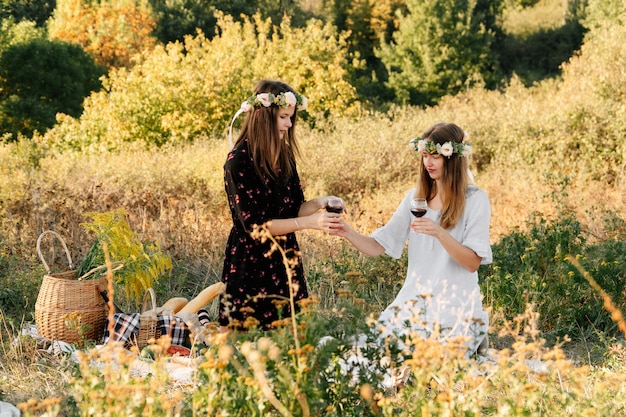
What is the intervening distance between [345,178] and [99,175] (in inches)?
125

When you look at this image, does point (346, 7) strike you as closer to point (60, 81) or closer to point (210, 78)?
point (60, 81)

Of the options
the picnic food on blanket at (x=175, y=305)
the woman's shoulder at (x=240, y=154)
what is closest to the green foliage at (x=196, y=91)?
the picnic food on blanket at (x=175, y=305)

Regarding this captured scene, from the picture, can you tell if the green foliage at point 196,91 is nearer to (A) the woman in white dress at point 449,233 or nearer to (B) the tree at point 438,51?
(A) the woman in white dress at point 449,233

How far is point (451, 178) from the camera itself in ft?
12.6

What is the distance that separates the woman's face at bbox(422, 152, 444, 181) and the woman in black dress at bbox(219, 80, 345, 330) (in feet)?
1.75

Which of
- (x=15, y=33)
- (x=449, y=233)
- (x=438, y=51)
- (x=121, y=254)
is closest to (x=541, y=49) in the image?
(x=438, y=51)

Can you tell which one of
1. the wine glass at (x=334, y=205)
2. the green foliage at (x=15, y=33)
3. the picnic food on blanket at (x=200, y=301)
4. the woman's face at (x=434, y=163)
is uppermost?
the green foliage at (x=15, y=33)

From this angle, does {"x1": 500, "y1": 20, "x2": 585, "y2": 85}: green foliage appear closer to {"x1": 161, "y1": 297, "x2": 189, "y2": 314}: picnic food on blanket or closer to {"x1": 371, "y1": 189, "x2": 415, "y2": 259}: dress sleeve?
{"x1": 161, "y1": 297, "x2": 189, "y2": 314}: picnic food on blanket

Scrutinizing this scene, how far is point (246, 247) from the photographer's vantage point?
3969 millimetres

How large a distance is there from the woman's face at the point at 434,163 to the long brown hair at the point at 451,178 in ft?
0.07

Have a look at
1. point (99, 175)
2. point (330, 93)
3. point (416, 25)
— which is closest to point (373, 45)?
point (416, 25)

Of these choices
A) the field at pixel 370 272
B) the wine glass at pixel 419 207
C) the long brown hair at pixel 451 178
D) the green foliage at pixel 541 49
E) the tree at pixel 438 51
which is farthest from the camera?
the green foliage at pixel 541 49

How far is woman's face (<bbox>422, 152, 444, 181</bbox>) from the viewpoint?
12.6 ft

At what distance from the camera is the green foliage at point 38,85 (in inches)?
886
